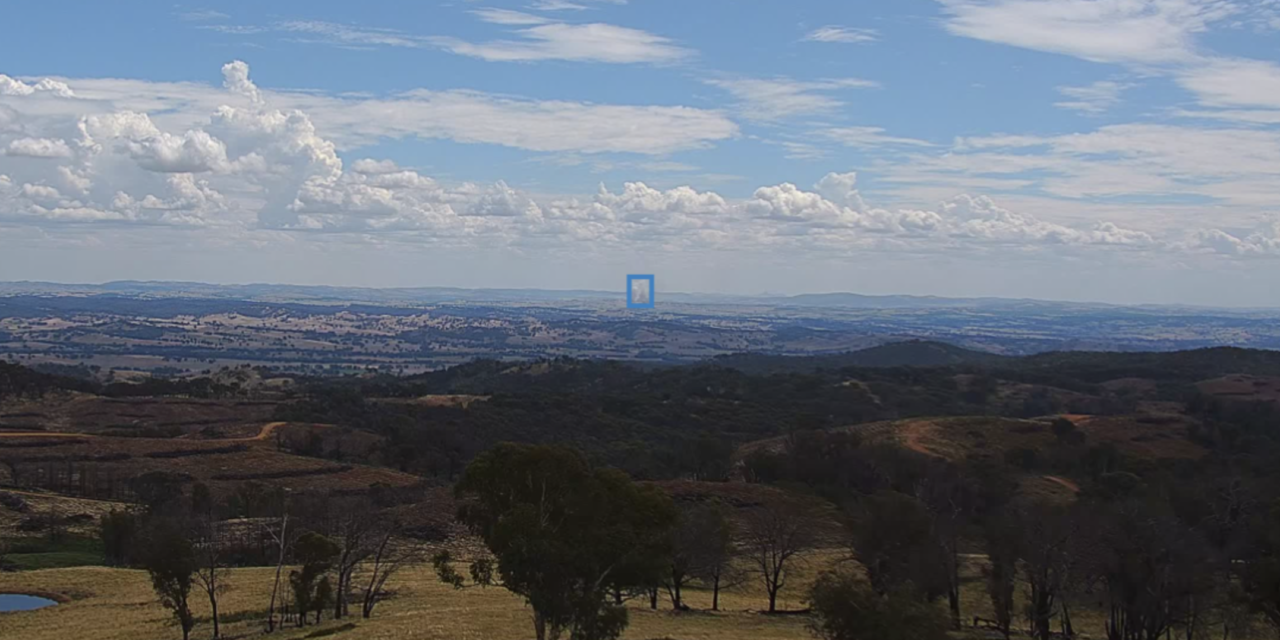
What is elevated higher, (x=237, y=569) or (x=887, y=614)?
(x=887, y=614)

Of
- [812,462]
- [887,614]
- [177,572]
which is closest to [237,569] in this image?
[177,572]

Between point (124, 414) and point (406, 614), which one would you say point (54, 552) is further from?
point (124, 414)

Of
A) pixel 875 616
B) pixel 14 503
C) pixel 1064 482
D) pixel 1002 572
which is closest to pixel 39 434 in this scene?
pixel 14 503

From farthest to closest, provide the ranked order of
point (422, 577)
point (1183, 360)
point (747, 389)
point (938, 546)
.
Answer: point (1183, 360)
point (747, 389)
point (422, 577)
point (938, 546)

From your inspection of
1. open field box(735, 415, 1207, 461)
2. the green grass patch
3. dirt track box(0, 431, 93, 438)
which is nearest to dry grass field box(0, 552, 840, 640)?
the green grass patch

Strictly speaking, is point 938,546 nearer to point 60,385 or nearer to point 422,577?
point 422,577

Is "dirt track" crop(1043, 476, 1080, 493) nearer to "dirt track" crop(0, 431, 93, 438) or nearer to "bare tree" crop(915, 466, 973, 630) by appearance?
"bare tree" crop(915, 466, 973, 630)
